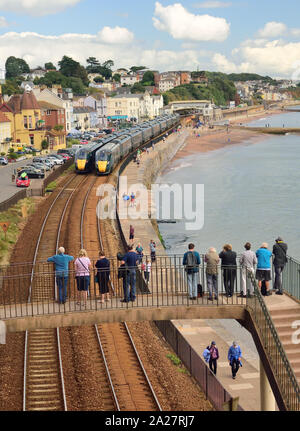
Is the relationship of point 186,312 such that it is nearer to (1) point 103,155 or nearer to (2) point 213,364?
(2) point 213,364

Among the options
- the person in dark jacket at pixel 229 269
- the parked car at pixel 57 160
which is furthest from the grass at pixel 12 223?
the parked car at pixel 57 160

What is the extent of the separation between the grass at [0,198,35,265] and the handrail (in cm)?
1721

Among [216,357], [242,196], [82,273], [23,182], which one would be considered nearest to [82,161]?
[23,182]

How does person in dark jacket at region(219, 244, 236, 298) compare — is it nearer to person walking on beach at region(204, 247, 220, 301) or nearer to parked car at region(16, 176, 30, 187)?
person walking on beach at region(204, 247, 220, 301)

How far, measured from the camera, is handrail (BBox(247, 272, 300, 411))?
1080 cm

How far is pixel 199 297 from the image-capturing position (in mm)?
14211

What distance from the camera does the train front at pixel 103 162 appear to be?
5491 centimetres

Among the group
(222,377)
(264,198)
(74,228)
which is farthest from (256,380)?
(264,198)

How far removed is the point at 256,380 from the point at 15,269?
35.8 ft

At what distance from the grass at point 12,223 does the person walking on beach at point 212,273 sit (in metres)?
15.8

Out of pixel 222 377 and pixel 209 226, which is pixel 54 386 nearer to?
pixel 222 377

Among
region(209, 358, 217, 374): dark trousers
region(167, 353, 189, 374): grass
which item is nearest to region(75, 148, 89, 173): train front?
region(167, 353, 189, 374): grass
